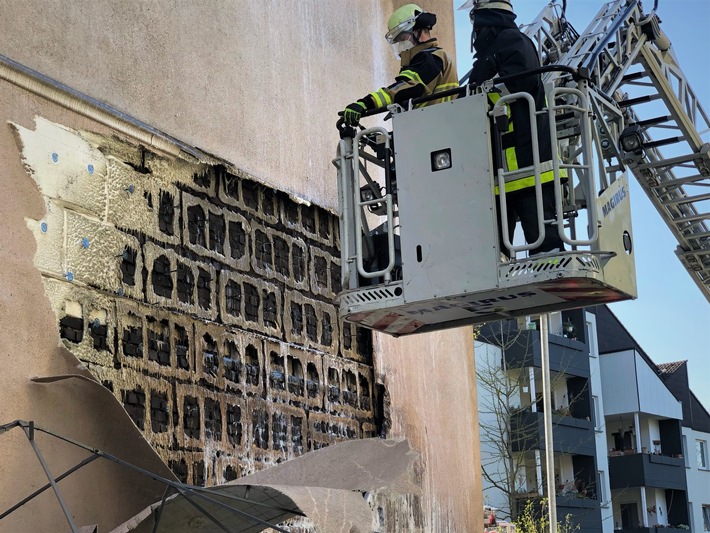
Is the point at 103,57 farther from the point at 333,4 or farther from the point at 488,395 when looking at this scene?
the point at 488,395

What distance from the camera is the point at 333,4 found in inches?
425

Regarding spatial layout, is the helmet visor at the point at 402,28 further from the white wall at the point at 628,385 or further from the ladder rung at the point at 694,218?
the white wall at the point at 628,385

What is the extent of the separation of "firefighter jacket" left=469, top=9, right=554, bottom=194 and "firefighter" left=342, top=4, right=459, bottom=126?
0.91 ft

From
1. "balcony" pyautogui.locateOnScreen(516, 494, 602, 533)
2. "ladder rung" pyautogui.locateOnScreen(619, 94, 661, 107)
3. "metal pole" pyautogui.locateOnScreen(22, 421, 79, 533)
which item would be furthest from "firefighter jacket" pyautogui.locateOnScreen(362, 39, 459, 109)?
"balcony" pyautogui.locateOnScreen(516, 494, 602, 533)

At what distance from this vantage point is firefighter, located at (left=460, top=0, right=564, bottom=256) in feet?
24.6

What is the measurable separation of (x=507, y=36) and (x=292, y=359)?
3.18 meters

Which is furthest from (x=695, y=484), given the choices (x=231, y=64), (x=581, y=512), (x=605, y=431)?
(x=231, y=64)

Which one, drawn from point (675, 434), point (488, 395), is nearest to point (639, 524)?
point (675, 434)

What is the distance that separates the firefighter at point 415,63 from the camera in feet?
26.8

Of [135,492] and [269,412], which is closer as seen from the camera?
[135,492]

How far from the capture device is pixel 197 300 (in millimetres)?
8242

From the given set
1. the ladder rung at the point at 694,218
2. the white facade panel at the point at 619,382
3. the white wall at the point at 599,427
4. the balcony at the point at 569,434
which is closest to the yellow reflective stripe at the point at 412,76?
the ladder rung at the point at 694,218

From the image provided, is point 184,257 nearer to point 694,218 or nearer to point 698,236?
point 694,218

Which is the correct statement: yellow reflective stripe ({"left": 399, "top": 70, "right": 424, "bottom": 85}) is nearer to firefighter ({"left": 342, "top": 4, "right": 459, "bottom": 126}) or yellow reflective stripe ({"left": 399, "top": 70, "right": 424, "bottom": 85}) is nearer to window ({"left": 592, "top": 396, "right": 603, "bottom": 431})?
firefighter ({"left": 342, "top": 4, "right": 459, "bottom": 126})
